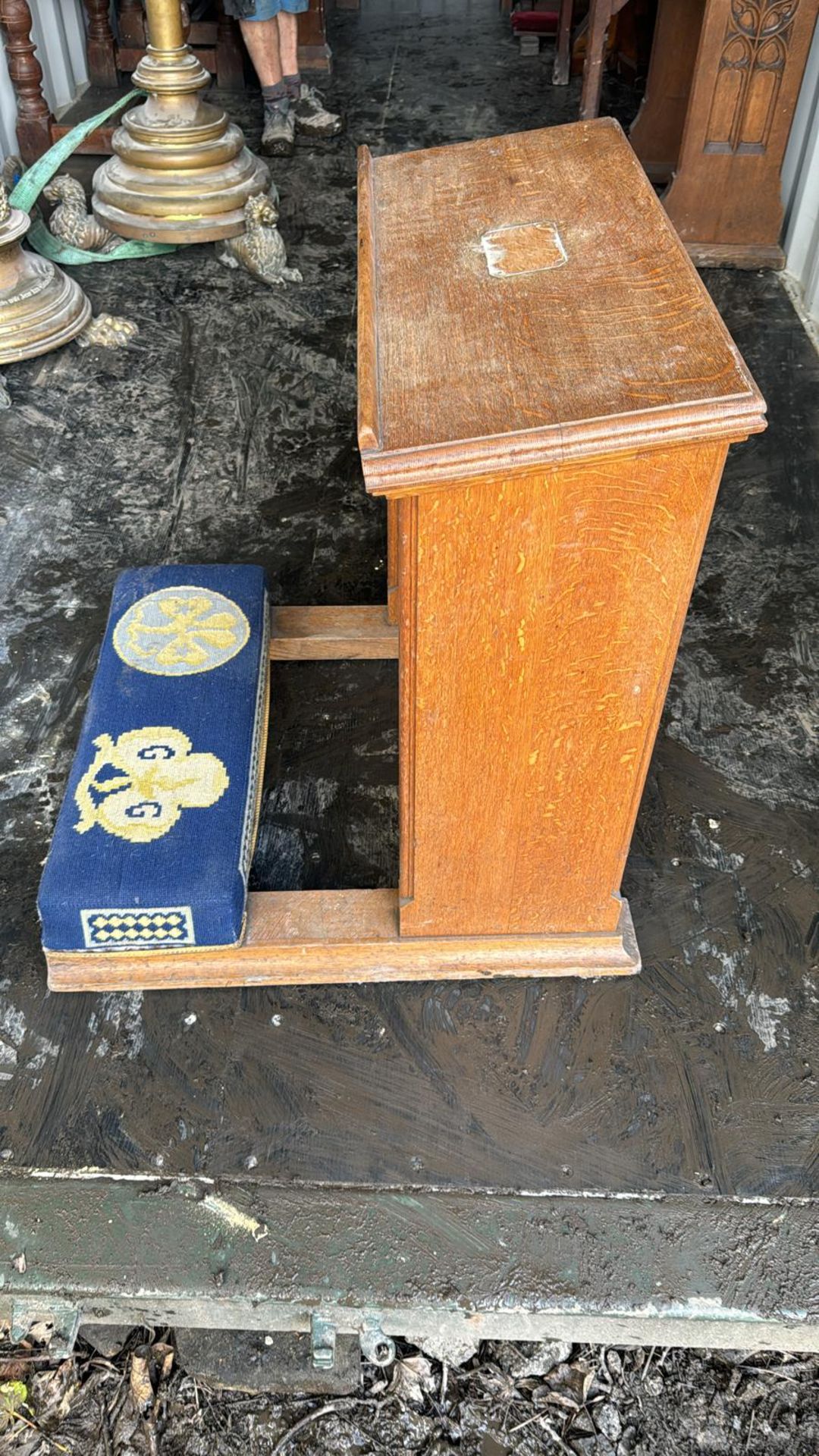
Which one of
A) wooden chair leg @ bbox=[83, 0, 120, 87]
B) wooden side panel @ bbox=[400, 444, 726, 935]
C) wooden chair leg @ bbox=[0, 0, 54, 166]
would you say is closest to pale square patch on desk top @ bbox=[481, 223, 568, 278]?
wooden side panel @ bbox=[400, 444, 726, 935]

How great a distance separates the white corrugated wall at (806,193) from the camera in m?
3.71

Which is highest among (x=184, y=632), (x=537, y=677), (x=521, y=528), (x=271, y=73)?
(x=521, y=528)

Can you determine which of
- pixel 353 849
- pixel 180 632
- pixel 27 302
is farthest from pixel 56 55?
pixel 353 849

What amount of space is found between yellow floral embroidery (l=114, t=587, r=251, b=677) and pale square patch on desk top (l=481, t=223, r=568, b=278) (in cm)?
82

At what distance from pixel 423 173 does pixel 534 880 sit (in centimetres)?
111

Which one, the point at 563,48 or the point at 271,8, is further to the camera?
the point at 563,48

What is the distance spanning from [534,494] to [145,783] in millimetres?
830

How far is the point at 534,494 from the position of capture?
1299 mm

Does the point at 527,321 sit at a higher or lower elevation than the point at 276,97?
higher

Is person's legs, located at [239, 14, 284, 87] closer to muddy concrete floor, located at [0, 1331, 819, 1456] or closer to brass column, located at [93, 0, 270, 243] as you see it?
brass column, located at [93, 0, 270, 243]

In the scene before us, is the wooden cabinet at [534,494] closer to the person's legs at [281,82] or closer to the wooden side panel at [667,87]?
the wooden side panel at [667,87]

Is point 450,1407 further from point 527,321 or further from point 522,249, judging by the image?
point 522,249

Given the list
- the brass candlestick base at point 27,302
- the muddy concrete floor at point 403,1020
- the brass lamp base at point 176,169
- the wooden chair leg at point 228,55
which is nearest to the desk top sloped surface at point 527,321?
the muddy concrete floor at point 403,1020

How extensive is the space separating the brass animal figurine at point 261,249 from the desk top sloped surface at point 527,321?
6.58ft
